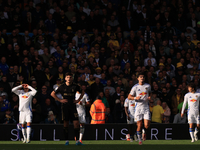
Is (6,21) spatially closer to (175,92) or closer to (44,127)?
(44,127)

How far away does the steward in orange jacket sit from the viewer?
45.4 feet

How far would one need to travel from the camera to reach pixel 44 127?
1362cm

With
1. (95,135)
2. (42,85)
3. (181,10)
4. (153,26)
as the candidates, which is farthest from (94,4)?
(95,135)

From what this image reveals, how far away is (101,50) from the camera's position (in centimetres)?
1666

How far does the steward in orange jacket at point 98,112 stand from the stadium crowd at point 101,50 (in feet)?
2.38

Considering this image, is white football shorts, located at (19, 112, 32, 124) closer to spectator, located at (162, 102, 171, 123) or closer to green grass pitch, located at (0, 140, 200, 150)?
green grass pitch, located at (0, 140, 200, 150)

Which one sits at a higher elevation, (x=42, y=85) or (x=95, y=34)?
Answer: (x=95, y=34)

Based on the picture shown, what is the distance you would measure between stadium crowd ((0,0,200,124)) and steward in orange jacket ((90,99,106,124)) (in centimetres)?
73

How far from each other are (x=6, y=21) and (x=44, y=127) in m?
6.38

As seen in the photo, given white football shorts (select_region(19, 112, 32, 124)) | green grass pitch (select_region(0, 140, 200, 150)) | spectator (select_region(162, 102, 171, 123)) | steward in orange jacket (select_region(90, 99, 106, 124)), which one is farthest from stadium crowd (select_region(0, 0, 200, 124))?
green grass pitch (select_region(0, 140, 200, 150))

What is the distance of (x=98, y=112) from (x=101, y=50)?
3640 millimetres

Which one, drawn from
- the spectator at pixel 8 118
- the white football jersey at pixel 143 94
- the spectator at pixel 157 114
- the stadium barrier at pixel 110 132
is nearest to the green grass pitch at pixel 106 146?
the white football jersey at pixel 143 94

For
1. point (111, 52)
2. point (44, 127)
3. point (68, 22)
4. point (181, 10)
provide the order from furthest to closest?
1. point (181, 10)
2. point (68, 22)
3. point (111, 52)
4. point (44, 127)

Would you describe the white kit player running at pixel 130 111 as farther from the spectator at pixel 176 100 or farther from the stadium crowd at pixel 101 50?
the spectator at pixel 176 100
